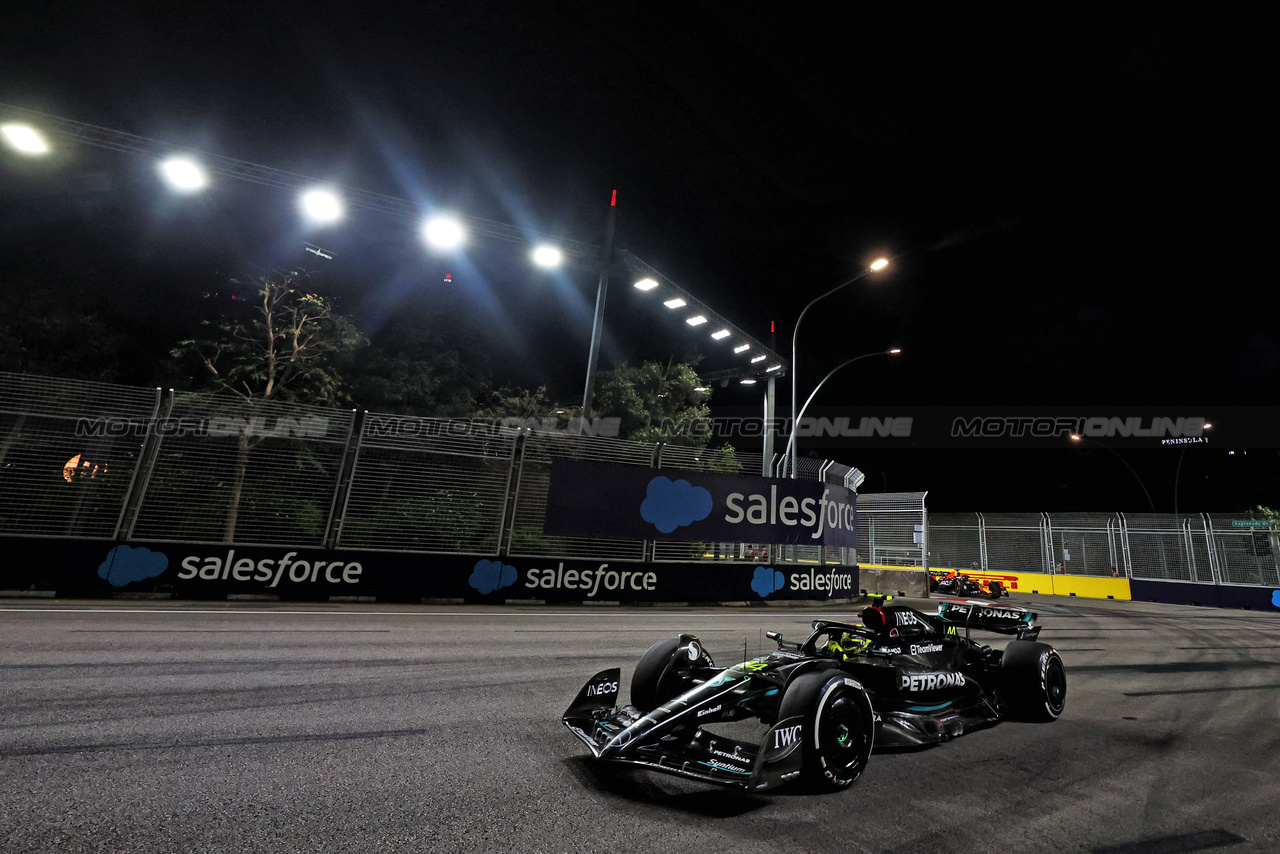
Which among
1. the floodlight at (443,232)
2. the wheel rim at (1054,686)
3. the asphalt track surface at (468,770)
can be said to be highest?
the floodlight at (443,232)

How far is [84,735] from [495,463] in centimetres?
932

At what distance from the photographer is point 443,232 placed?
42.6 ft

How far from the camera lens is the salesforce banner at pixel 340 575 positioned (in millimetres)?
8727

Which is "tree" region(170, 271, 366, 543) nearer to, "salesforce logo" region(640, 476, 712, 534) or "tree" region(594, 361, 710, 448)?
"salesforce logo" region(640, 476, 712, 534)

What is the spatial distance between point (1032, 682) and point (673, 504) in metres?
9.32

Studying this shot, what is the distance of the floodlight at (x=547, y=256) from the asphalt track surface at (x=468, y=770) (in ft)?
33.7

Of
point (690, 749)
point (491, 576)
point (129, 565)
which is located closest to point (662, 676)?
point (690, 749)

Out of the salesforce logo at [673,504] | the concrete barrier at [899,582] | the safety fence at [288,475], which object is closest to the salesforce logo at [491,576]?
the safety fence at [288,475]

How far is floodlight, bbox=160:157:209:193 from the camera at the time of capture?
10.4 meters

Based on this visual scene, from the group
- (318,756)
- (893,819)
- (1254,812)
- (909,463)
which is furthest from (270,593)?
(909,463)

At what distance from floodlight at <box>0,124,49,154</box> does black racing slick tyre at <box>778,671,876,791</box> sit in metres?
14.2

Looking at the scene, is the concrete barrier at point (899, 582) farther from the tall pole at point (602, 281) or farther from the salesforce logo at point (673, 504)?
the tall pole at point (602, 281)

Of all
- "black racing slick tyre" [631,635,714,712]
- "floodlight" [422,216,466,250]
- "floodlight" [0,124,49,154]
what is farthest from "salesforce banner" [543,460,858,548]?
"floodlight" [0,124,49,154]

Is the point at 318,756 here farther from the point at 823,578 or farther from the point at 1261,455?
the point at 1261,455
